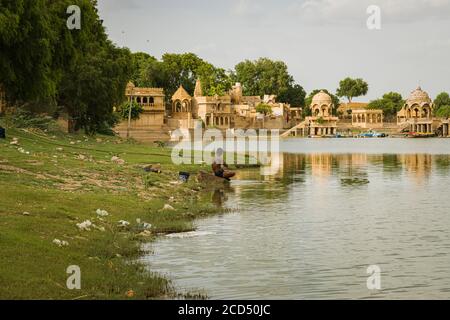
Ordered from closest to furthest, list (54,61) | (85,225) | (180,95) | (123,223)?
(85,225), (123,223), (54,61), (180,95)

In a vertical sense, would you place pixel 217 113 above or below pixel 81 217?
above

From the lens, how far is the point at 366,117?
190 meters

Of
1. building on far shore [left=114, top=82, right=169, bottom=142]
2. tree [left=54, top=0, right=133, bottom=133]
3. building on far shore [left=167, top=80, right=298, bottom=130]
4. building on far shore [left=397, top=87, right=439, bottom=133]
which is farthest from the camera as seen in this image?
building on far shore [left=397, top=87, right=439, bottom=133]

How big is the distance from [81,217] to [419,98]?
170793 millimetres

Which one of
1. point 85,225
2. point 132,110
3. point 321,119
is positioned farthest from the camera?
point 321,119

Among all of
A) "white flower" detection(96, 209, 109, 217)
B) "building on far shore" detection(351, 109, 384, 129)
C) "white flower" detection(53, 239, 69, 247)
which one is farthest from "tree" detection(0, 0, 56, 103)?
"building on far shore" detection(351, 109, 384, 129)

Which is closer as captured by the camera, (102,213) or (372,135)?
(102,213)

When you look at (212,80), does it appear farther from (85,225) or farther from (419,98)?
(85,225)

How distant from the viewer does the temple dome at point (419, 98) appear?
18594cm

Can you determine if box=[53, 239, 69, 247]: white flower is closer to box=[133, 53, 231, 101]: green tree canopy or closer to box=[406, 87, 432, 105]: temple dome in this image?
box=[133, 53, 231, 101]: green tree canopy

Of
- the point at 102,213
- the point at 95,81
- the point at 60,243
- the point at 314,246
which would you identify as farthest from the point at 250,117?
the point at 60,243

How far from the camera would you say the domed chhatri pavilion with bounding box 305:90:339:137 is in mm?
177625

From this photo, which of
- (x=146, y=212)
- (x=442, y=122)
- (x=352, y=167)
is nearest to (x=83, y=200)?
(x=146, y=212)
